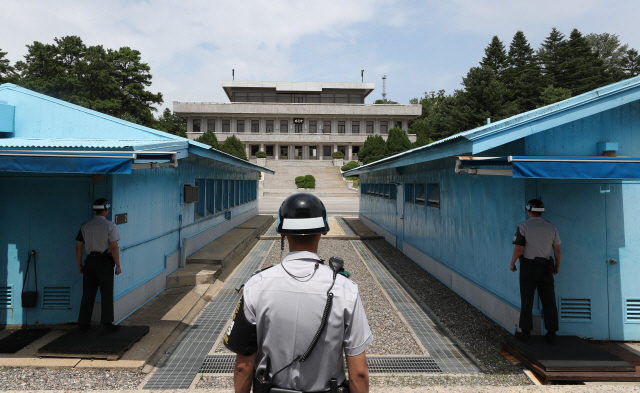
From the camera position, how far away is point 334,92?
72625 mm

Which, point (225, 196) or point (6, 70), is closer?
point (225, 196)

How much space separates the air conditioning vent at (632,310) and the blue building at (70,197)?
23.6ft

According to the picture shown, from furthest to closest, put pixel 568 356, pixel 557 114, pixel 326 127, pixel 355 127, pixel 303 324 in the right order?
pixel 326 127 < pixel 355 127 < pixel 557 114 < pixel 568 356 < pixel 303 324

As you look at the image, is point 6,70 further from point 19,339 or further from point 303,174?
point 19,339

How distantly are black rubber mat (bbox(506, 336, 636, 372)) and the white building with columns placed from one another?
6123 centimetres

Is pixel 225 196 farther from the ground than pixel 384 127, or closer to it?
closer to it

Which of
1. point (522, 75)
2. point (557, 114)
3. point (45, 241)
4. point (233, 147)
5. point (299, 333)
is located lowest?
point (299, 333)

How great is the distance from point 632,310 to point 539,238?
7.12 feet

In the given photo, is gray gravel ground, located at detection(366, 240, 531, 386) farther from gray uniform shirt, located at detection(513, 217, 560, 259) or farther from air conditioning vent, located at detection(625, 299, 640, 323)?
air conditioning vent, located at detection(625, 299, 640, 323)

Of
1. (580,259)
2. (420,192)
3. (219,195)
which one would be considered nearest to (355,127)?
(219,195)

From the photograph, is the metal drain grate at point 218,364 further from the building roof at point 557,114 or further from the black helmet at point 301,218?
the building roof at point 557,114

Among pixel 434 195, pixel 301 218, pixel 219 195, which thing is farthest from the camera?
pixel 219 195

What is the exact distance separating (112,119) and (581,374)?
8.64 meters

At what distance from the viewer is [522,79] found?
49.3m
